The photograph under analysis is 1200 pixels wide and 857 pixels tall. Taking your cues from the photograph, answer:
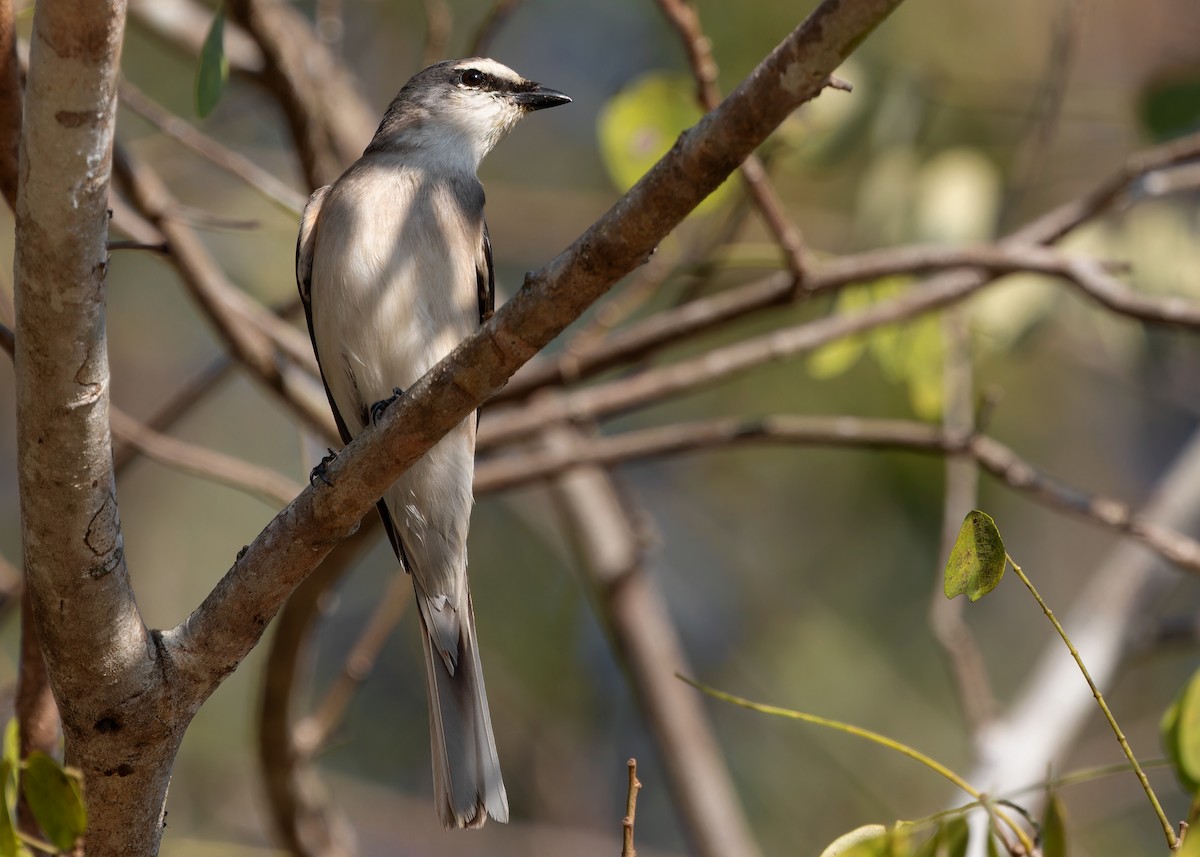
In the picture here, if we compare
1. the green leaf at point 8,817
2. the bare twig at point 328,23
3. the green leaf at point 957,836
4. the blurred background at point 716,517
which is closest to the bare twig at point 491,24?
the bare twig at point 328,23

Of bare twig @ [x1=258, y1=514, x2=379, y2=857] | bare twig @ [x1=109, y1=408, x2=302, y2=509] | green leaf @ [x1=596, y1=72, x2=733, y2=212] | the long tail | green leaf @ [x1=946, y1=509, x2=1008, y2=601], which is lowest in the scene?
green leaf @ [x1=946, y1=509, x2=1008, y2=601]

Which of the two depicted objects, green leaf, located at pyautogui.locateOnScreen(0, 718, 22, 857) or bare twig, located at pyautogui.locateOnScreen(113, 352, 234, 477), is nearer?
green leaf, located at pyautogui.locateOnScreen(0, 718, 22, 857)

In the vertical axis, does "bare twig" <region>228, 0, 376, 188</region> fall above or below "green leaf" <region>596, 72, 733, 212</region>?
above

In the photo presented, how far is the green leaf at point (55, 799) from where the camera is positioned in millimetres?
1982

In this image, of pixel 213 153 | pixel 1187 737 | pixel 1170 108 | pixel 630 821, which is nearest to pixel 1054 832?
pixel 1187 737

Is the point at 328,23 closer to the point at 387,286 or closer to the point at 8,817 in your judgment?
the point at 387,286

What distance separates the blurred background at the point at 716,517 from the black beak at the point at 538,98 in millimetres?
2441

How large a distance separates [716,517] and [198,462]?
533 cm

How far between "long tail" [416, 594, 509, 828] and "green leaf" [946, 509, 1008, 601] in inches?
57.3

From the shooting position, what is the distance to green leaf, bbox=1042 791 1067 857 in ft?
7.06

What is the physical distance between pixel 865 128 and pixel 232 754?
5606mm

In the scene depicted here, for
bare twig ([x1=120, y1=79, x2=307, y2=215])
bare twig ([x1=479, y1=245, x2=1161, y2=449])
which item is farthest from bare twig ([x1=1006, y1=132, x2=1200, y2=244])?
bare twig ([x1=120, y1=79, x2=307, y2=215])

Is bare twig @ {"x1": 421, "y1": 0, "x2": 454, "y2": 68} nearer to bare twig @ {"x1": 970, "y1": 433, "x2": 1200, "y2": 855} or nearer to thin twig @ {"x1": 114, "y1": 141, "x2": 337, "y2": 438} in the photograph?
thin twig @ {"x1": 114, "y1": 141, "x2": 337, "y2": 438}

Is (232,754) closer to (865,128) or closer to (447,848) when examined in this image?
(447,848)
